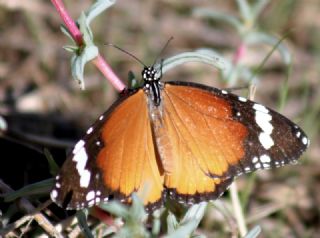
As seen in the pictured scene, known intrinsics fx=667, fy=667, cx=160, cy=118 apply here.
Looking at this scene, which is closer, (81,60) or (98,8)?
(81,60)

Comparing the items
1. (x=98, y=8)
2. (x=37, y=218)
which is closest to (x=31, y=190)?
(x=37, y=218)

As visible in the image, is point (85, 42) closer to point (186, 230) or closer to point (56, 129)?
point (186, 230)

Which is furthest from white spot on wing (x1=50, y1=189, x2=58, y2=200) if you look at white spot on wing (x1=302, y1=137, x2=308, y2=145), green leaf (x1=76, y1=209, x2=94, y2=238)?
white spot on wing (x1=302, y1=137, x2=308, y2=145)

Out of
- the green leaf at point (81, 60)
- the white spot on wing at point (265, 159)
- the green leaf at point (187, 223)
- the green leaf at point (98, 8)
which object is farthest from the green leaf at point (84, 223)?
the green leaf at point (98, 8)

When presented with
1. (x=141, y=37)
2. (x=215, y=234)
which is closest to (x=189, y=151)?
(x=215, y=234)

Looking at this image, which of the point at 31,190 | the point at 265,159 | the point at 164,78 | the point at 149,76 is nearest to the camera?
the point at 265,159

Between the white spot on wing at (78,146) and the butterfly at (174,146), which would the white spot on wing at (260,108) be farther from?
the white spot on wing at (78,146)

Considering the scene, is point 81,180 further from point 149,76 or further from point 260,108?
point 260,108
